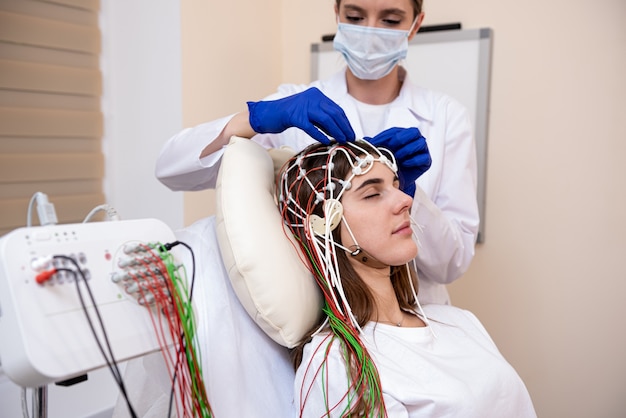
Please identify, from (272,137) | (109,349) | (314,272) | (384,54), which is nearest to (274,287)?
(314,272)

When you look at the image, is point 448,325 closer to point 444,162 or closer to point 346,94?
point 444,162

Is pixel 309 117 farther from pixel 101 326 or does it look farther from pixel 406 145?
pixel 101 326

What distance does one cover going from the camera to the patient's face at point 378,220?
4.39 feet

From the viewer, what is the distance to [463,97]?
2.21m

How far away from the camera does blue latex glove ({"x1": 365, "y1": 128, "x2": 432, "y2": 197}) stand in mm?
1411

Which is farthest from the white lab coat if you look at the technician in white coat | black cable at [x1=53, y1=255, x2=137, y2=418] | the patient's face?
black cable at [x1=53, y1=255, x2=137, y2=418]

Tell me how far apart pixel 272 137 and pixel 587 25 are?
3.68 ft

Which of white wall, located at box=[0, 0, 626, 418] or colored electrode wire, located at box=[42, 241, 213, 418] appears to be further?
white wall, located at box=[0, 0, 626, 418]

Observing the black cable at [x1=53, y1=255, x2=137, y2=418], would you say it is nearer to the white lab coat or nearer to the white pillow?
the white pillow

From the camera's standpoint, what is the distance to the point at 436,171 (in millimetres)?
1694

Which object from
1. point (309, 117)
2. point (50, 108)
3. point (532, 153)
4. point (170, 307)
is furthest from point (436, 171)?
point (50, 108)

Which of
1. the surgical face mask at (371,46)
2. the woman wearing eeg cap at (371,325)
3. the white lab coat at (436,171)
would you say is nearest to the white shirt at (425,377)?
the woman wearing eeg cap at (371,325)

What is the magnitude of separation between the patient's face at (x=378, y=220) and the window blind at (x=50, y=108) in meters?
1.17

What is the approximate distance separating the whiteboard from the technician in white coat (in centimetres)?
44
